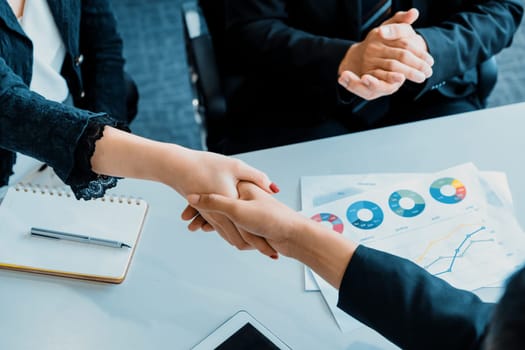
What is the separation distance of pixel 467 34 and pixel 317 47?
0.32 metres

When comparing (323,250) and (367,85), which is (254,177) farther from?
(367,85)

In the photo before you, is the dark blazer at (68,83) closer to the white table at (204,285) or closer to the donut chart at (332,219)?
the white table at (204,285)

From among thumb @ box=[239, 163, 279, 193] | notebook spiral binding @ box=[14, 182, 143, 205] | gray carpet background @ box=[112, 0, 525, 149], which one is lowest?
gray carpet background @ box=[112, 0, 525, 149]

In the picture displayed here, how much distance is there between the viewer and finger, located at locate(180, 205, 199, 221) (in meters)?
1.01

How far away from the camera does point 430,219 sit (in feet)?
3.42

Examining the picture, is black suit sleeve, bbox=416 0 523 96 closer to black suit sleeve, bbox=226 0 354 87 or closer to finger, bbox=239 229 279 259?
black suit sleeve, bbox=226 0 354 87

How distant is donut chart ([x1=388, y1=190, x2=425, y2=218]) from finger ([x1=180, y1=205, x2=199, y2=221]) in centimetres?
34

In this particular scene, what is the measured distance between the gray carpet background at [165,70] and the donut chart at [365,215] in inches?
42.7

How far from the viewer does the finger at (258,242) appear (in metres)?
0.97

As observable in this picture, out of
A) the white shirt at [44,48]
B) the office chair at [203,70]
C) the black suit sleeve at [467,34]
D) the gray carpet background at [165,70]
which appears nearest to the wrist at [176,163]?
the office chair at [203,70]

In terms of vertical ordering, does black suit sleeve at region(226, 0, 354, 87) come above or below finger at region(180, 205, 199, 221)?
above

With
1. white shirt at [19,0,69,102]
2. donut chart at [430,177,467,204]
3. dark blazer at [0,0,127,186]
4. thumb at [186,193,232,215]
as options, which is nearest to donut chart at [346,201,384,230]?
donut chart at [430,177,467,204]

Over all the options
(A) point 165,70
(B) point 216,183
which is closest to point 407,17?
(B) point 216,183

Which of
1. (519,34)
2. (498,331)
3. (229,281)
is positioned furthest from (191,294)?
(519,34)
